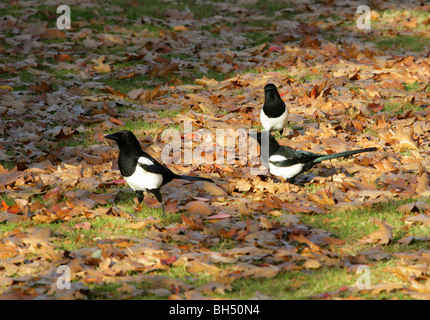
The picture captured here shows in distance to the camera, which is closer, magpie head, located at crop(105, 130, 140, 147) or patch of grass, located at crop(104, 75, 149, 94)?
magpie head, located at crop(105, 130, 140, 147)

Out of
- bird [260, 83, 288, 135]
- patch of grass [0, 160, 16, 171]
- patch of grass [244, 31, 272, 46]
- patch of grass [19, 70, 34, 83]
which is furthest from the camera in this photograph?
patch of grass [244, 31, 272, 46]

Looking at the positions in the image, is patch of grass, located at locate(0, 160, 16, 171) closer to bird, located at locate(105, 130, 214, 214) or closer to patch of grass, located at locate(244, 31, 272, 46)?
bird, located at locate(105, 130, 214, 214)

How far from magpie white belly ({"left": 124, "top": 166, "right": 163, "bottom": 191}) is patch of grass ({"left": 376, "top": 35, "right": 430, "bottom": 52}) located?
7.30 meters

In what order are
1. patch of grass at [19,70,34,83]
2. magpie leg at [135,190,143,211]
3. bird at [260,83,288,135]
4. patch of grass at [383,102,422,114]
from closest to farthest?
magpie leg at [135,190,143,211] < bird at [260,83,288,135] < patch of grass at [383,102,422,114] < patch of grass at [19,70,34,83]

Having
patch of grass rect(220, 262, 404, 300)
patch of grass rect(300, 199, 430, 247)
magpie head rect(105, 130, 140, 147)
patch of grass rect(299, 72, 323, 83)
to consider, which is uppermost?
patch of grass rect(299, 72, 323, 83)

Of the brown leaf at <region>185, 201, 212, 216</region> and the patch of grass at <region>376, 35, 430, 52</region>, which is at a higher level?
the patch of grass at <region>376, 35, 430, 52</region>

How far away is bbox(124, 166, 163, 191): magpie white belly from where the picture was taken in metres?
5.36

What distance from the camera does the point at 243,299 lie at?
13.2 feet

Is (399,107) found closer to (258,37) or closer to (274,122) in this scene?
(274,122)

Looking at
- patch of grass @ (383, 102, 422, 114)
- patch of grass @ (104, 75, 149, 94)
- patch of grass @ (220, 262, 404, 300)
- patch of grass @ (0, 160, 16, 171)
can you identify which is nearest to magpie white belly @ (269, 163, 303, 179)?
patch of grass @ (220, 262, 404, 300)

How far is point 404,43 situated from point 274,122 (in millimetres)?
5439

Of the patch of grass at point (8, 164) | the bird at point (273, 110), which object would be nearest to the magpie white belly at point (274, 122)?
the bird at point (273, 110)

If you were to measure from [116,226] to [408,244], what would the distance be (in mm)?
2649
